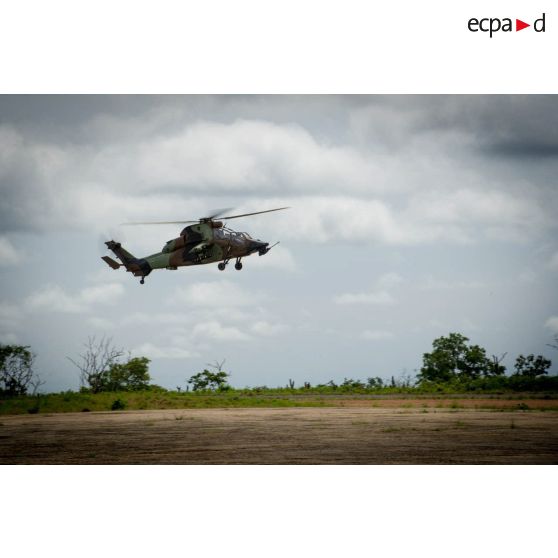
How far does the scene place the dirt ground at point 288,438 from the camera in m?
15.6

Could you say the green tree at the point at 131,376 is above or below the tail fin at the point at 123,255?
below

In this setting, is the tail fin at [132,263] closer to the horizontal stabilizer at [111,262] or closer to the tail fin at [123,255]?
the tail fin at [123,255]

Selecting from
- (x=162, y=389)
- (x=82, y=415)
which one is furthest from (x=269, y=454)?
(x=162, y=389)

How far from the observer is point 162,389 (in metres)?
31.9

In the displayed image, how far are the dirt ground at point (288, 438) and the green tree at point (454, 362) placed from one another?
14.5m

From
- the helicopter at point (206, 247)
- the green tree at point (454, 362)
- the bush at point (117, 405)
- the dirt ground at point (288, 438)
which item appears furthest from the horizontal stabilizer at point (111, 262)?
the green tree at point (454, 362)

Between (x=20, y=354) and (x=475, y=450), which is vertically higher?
(x=20, y=354)

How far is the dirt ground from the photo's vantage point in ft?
51.3

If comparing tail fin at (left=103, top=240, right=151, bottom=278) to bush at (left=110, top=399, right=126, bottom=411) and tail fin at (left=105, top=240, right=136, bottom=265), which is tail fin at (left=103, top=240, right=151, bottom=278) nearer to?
tail fin at (left=105, top=240, right=136, bottom=265)

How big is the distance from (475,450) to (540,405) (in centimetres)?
1082

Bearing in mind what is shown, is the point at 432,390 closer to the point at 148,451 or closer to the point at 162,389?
the point at 162,389

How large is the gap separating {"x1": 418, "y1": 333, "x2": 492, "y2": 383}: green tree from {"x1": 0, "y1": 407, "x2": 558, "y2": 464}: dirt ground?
569 inches

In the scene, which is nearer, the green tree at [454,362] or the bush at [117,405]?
the bush at [117,405]

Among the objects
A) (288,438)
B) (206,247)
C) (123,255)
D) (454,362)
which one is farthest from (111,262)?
(454,362)
